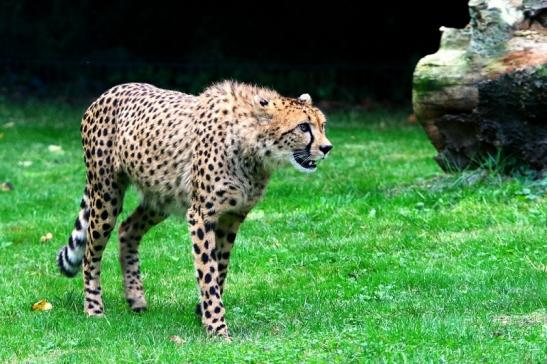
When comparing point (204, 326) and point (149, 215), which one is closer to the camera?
point (204, 326)

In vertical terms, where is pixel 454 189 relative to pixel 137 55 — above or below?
above

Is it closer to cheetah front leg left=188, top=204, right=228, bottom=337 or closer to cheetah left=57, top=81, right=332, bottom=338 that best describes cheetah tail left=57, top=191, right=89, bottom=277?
cheetah left=57, top=81, right=332, bottom=338

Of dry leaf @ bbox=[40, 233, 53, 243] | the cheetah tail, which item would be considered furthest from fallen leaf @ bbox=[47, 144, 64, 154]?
the cheetah tail

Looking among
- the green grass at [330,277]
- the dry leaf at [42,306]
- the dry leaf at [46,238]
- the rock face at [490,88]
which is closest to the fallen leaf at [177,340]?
the green grass at [330,277]

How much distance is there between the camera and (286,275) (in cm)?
736

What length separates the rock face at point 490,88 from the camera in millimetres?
8695

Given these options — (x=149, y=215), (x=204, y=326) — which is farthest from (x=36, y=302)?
(x=204, y=326)

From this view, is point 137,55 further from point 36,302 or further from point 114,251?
point 36,302

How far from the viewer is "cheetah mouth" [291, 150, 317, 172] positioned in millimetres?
5961

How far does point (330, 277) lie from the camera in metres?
7.25

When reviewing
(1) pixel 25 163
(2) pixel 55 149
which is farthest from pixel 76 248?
(2) pixel 55 149

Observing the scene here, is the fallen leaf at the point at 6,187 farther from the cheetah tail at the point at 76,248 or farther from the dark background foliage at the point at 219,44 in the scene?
the dark background foliage at the point at 219,44

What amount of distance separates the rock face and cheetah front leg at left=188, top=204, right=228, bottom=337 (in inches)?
139

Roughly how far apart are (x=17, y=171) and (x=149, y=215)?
499 centimetres
